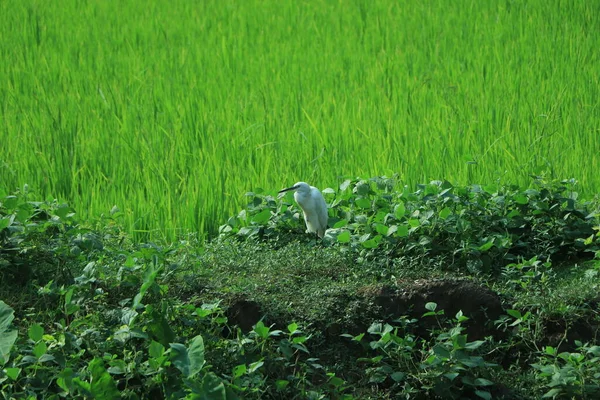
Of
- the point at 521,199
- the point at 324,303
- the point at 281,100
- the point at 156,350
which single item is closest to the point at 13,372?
the point at 156,350

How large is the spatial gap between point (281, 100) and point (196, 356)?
11.4 ft

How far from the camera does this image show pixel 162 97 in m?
5.62

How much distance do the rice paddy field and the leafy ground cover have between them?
1.57 feet

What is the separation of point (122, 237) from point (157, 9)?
5.32 meters

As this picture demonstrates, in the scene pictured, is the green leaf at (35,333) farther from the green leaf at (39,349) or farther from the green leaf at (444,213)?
the green leaf at (444,213)

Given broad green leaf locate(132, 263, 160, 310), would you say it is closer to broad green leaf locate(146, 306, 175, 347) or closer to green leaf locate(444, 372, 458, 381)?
broad green leaf locate(146, 306, 175, 347)

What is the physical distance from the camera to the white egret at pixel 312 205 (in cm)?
343

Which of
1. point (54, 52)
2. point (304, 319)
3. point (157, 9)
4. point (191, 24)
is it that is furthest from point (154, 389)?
point (157, 9)

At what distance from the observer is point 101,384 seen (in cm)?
225

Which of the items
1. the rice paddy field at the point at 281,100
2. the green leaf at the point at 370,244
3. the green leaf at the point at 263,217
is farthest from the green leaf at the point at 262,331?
the rice paddy field at the point at 281,100

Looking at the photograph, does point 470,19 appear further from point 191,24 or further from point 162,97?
point 162,97

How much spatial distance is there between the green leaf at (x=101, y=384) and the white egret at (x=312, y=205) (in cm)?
137

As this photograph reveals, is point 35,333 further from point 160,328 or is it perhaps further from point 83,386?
point 160,328

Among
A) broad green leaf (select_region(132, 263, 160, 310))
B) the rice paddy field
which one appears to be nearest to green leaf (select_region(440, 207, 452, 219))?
the rice paddy field
